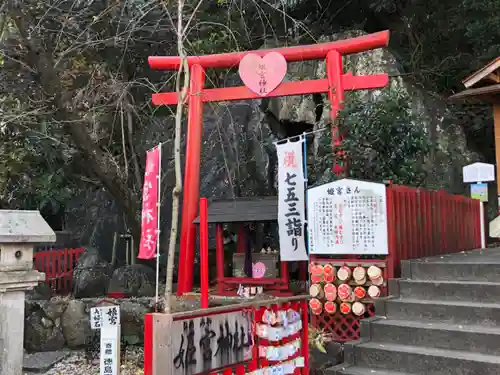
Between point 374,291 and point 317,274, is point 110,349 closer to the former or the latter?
point 317,274

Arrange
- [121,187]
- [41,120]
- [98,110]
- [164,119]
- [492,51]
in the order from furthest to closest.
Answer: [164,119], [492,51], [98,110], [41,120], [121,187]

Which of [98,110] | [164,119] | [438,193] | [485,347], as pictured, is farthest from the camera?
[164,119]

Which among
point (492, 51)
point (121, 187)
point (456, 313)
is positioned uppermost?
point (492, 51)

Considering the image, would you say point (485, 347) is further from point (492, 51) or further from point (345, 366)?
point (492, 51)

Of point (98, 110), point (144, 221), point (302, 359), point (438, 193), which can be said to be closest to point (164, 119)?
point (98, 110)

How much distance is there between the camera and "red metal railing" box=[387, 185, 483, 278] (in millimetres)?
6551

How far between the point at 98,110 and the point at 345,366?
9.72m

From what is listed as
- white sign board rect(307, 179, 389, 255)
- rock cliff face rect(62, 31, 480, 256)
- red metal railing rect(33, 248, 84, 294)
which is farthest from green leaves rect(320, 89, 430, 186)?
red metal railing rect(33, 248, 84, 294)

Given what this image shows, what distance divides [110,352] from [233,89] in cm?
645

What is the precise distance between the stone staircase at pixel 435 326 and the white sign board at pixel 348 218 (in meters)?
0.62

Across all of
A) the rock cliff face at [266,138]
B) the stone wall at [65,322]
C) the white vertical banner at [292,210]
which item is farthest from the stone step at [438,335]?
the rock cliff face at [266,138]

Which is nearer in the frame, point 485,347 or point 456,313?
point 485,347

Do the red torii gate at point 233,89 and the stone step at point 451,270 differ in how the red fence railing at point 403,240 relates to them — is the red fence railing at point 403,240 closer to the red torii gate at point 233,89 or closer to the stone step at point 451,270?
the stone step at point 451,270

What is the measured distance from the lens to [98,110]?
12.8 m
